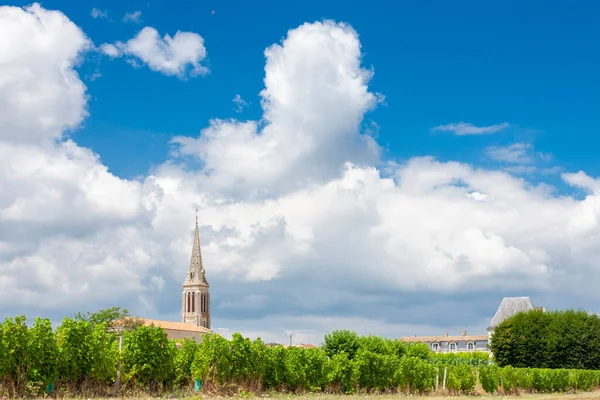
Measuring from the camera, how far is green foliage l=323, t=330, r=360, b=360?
68.7 meters

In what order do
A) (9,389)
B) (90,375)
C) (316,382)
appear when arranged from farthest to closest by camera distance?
(316,382) < (90,375) < (9,389)

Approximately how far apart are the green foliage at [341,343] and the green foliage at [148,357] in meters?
44.3

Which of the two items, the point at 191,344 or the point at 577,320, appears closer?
the point at 191,344

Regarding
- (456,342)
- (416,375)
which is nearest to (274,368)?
(416,375)

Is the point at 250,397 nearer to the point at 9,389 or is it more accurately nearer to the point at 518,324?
the point at 9,389

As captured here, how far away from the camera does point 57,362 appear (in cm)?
2183

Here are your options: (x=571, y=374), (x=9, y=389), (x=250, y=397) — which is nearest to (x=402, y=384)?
(x=250, y=397)

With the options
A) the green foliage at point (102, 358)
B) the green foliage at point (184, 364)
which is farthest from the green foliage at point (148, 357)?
the green foliage at point (184, 364)

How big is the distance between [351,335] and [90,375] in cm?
4938

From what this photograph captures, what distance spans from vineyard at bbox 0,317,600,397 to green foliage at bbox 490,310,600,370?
3639cm

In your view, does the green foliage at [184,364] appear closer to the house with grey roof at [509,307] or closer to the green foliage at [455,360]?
the green foliage at [455,360]

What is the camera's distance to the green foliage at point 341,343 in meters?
68.7

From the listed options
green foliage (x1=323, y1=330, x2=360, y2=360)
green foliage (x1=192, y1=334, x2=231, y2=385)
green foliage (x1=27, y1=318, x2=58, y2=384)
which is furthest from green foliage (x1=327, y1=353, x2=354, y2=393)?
green foliage (x1=323, y1=330, x2=360, y2=360)

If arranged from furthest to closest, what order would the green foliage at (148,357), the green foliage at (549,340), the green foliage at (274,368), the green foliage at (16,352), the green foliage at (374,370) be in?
the green foliage at (549,340)
the green foliage at (374,370)
the green foliage at (274,368)
the green foliage at (148,357)
the green foliage at (16,352)
